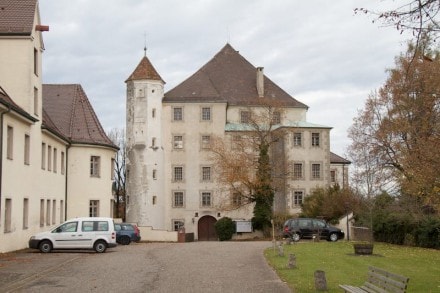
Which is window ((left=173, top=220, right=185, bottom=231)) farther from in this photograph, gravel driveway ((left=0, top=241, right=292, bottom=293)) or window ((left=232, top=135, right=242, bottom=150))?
gravel driveway ((left=0, top=241, right=292, bottom=293))

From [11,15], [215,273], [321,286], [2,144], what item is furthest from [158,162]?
[321,286]

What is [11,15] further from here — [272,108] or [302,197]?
[302,197]

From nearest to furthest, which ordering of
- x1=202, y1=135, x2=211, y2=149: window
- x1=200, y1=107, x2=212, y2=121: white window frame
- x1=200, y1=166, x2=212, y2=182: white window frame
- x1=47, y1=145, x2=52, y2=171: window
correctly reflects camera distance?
x1=47, y1=145, x2=52, y2=171: window, x1=202, y1=135, x2=211, y2=149: window, x1=200, y1=166, x2=212, y2=182: white window frame, x1=200, y1=107, x2=212, y2=121: white window frame

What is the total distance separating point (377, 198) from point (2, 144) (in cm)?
2451

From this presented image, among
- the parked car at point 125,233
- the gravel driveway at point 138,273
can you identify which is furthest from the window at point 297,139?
the gravel driveway at point 138,273

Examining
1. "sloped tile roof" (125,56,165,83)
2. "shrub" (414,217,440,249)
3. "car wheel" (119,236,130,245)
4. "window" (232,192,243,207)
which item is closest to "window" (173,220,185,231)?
"window" (232,192,243,207)

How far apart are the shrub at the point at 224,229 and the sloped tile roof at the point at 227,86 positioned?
1248 cm

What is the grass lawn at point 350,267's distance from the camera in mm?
16891

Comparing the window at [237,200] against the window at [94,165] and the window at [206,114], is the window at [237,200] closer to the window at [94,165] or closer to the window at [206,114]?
the window at [206,114]

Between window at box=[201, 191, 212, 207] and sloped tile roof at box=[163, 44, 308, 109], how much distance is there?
9264 millimetres

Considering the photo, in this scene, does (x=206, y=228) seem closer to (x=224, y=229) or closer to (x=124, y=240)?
(x=224, y=229)

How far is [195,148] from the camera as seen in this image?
6625 cm

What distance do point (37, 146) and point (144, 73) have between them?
1216 inches

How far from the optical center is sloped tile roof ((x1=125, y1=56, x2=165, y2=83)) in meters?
63.7
